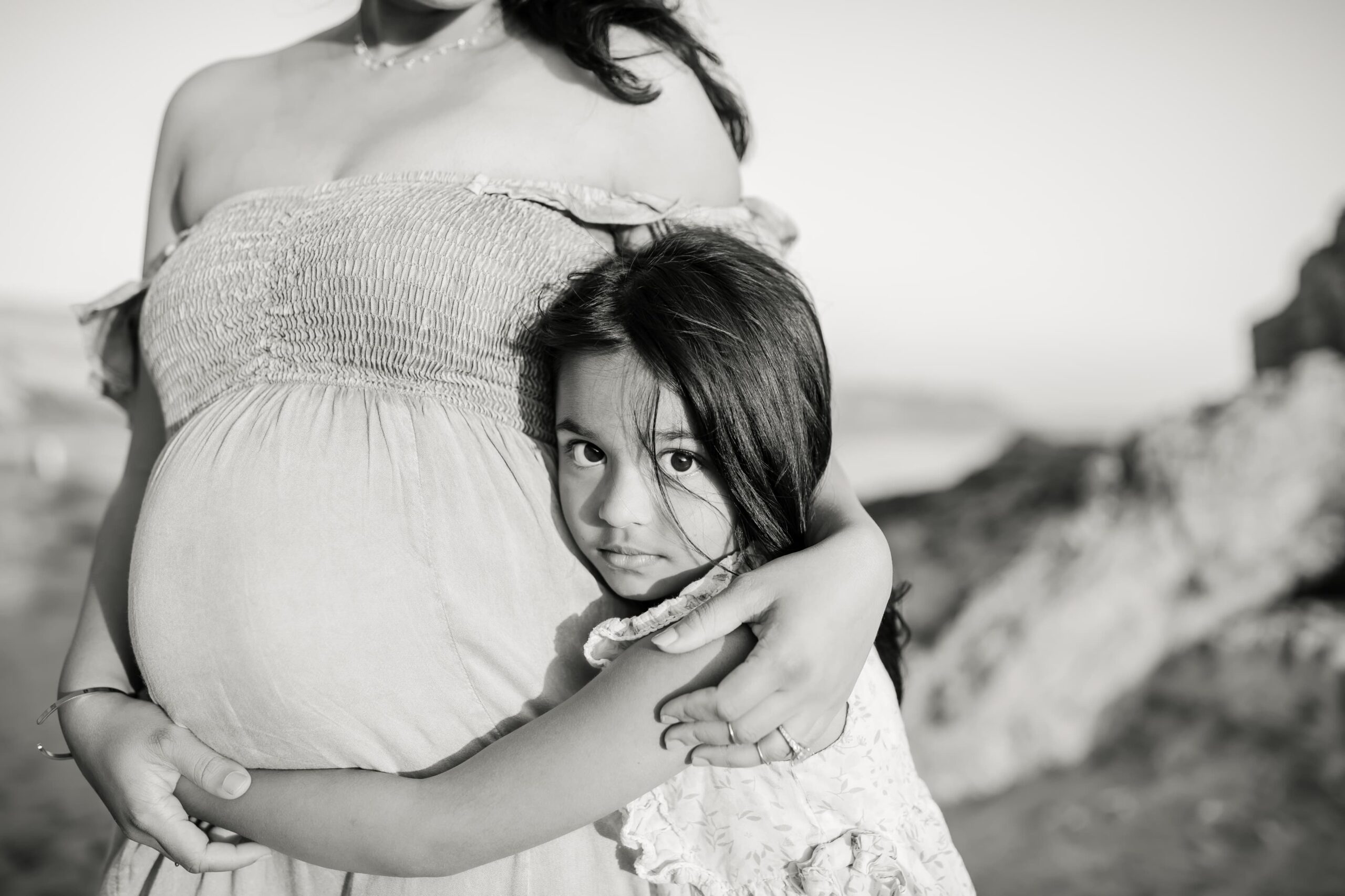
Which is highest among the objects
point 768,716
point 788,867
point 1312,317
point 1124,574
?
point 768,716

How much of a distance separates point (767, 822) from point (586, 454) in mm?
408

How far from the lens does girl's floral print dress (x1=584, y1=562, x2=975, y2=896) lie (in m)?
0.97

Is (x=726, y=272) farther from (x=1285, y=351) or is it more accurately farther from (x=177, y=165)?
(x=1285, y=351)

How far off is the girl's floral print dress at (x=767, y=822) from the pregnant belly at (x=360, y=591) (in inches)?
4.5

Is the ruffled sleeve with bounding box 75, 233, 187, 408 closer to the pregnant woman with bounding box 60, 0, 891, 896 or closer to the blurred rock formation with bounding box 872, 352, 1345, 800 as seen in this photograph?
the pregnant woman with bounding box 60, 0, 891, 896

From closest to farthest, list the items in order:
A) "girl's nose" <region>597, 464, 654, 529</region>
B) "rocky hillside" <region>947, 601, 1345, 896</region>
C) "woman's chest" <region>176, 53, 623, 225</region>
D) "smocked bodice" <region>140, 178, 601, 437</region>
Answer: "girl's nose" <region>597, 464, 654, 529</region> → "smocked bodice" <region>140, 178, 601, 437</region> → "woman's chest" <region>176, 53, 623, 225</region> → "rocky hillside" <region>947, 601, 1345, 896</region>

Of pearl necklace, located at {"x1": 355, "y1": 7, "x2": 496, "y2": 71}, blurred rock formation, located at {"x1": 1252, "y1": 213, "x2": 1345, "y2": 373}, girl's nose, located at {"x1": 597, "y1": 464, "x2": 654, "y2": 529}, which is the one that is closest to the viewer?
girl's nose, located at {"x1": 597, "y1": 464, "x2": 654, "y2": 529}

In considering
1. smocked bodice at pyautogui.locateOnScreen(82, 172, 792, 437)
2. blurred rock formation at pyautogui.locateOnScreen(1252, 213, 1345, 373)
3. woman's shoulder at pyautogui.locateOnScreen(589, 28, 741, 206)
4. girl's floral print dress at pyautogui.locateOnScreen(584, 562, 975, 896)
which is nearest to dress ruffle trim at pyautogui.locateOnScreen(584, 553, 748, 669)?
girl's floral print dress at pyautogui.locateOnScreen(584, 562, 975, 896)

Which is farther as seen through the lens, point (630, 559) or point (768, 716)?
point (630, 559)

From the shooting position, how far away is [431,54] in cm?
135

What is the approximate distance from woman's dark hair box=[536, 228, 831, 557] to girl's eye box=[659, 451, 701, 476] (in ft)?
0.05

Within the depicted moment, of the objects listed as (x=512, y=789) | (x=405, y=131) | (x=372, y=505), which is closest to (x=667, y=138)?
(x=405, y=131)

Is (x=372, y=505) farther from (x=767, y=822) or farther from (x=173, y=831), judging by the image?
(x=767, y=822)

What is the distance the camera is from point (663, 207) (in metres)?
1.15
